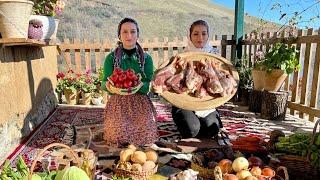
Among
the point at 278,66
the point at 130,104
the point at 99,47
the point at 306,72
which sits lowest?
the point at 130,104

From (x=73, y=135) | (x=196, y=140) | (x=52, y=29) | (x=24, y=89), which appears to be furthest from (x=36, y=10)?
(x=196, y=140)

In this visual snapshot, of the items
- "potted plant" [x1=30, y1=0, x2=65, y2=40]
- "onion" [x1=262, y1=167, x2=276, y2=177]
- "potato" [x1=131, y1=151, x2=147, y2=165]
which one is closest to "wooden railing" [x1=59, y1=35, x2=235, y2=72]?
"potted plant" [x1=30, y1=0, x2=65, y2=40]

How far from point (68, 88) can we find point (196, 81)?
4.03 metres

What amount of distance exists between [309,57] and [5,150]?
4.93 metres

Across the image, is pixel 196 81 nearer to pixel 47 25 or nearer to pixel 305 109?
pixel 47 25

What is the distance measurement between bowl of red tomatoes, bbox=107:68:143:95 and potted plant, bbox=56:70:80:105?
11.0 feet

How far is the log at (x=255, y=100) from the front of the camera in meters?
6.08

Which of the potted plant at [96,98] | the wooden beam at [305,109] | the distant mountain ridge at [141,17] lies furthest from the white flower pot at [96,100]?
the distant mountain ridge at [141,17]

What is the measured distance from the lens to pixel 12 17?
3.90 metres

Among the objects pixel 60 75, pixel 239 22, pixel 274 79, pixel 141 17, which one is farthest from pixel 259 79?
pixel 141 17

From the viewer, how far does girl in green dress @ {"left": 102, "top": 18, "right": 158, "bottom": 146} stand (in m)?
3.94

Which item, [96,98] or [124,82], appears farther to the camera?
[96,98]

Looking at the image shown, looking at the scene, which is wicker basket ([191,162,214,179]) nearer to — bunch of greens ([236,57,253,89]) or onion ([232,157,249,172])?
onion ([232,157,249,172])

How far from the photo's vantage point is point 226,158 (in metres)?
3.00
